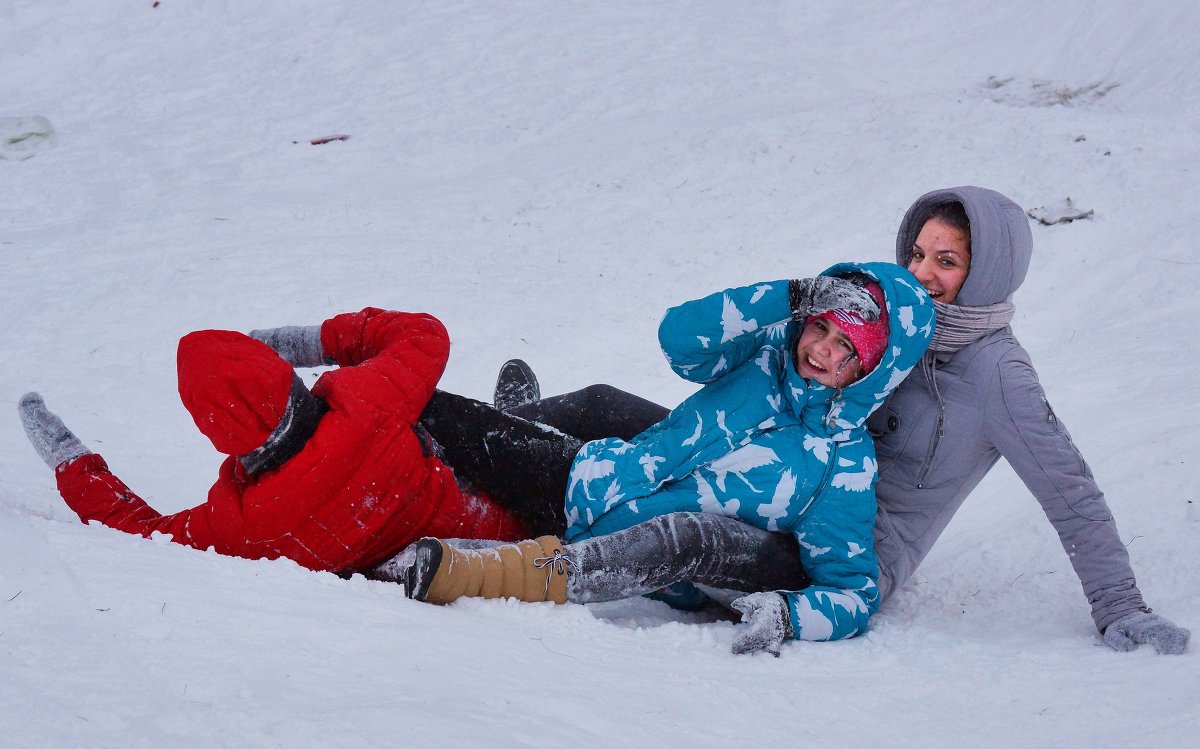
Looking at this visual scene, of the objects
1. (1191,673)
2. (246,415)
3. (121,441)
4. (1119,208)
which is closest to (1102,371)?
(1119,208)

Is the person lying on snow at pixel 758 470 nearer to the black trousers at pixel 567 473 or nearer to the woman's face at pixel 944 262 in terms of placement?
the black trousers at pixel 567 473

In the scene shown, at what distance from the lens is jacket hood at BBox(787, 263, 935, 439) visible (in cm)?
304

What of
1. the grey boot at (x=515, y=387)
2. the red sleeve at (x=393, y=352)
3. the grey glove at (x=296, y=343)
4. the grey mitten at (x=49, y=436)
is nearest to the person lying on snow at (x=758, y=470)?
the red sleeve at (x=393, y=352)


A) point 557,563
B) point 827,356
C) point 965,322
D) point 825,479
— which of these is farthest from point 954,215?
point 557,563

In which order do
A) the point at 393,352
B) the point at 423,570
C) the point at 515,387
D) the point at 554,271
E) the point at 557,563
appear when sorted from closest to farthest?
the point at 423,570 → the point at 557,563 → the point at 393,352 → the point at 515,387 → the point at 554,271

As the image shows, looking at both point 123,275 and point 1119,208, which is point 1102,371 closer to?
point 1119,208

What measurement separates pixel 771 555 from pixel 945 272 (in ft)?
3.70

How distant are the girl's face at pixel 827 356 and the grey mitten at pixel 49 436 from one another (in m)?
2.48

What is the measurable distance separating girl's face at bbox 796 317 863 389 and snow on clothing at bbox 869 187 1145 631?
0.34 meters

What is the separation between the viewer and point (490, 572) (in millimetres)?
2785

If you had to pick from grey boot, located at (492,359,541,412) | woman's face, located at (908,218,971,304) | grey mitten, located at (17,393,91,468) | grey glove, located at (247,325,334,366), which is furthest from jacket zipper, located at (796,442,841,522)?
grey mitten, located at (17,393,91,468)

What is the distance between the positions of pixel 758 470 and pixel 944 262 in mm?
958

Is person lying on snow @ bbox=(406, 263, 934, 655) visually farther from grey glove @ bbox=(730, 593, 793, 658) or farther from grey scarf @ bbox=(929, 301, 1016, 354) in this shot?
grey scarf @ bbox=(929, 301, 1016, 354)

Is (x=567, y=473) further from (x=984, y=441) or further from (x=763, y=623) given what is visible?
(x=984, y=441)
